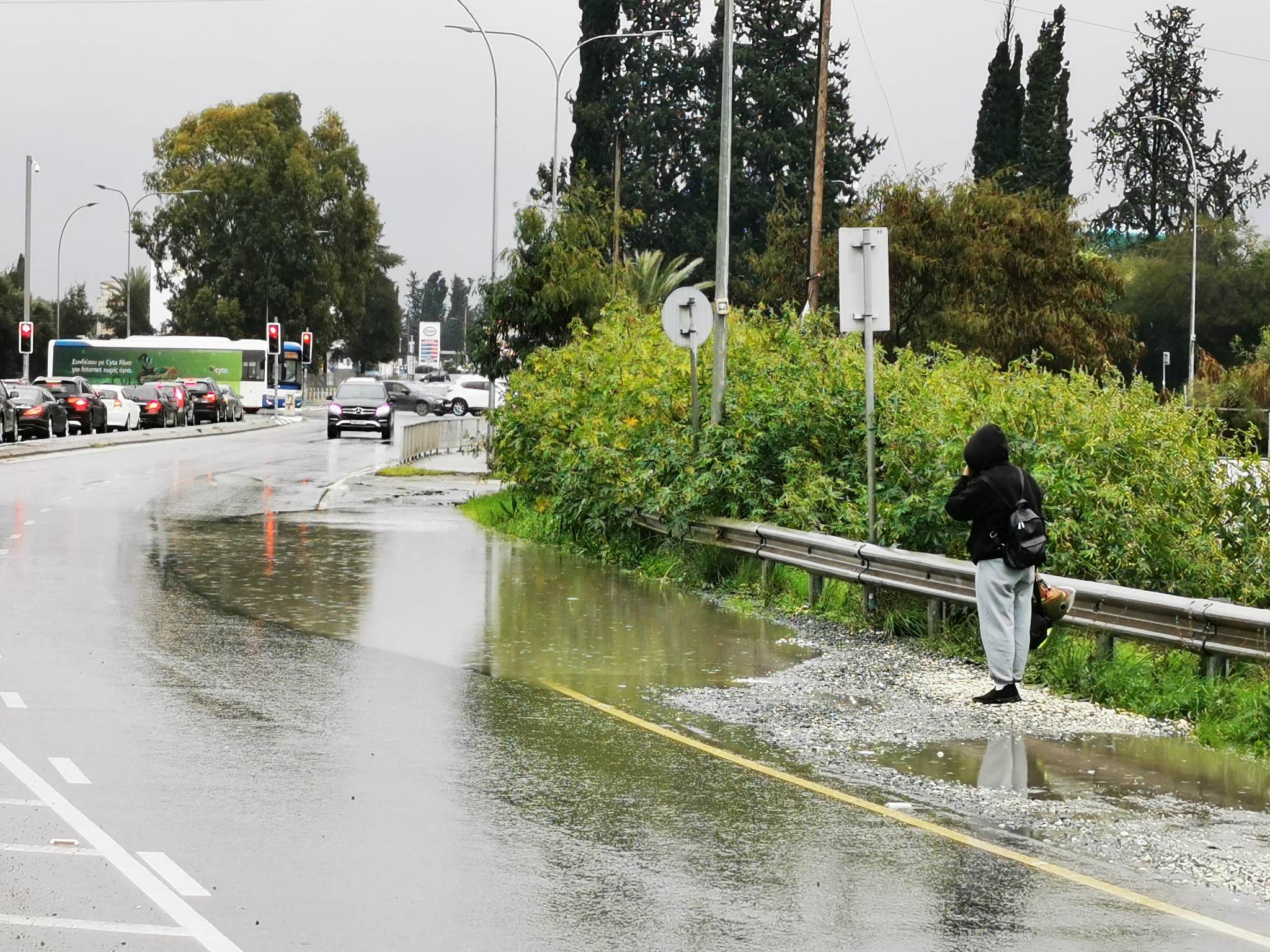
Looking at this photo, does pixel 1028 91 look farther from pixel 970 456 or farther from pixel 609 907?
pixel 609 907

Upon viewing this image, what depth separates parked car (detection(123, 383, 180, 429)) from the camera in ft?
200

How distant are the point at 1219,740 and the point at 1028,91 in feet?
229

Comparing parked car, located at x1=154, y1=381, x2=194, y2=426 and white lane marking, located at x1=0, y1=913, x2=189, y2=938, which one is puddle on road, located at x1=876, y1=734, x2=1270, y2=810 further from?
parked car, located at x1=154, y1=381, x2=194, y2=426

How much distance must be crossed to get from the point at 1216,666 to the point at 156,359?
244 ft

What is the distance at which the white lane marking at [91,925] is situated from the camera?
18.9ft

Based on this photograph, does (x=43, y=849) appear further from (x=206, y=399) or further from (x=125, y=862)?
(x=206, y=399)

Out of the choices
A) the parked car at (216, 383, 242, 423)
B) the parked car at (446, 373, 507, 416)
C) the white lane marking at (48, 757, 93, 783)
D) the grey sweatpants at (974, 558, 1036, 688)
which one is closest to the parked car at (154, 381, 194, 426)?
the parked car at (216, 383, 242, 423)

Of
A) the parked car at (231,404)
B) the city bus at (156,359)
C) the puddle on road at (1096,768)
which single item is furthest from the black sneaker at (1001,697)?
the city bus at (156,359)

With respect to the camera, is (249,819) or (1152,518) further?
(1152,518)

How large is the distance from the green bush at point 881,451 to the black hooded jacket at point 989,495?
1.87 metres

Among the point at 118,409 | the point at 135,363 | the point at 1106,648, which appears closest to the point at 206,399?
the point at 118,409

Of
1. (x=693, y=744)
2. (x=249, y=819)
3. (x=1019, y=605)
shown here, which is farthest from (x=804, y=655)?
(x=249, y=819)

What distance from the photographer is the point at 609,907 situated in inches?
242

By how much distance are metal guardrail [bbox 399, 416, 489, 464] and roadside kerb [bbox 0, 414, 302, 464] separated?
7969mm
